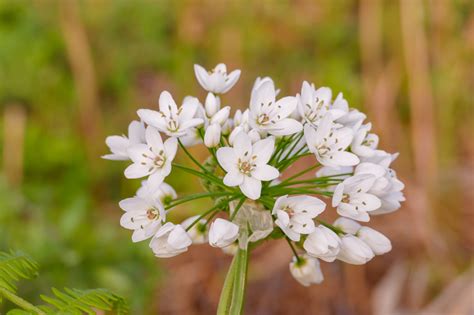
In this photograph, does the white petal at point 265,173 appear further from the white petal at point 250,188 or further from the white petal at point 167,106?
the white petal at point 167,106

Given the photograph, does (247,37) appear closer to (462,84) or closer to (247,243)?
(462,84)

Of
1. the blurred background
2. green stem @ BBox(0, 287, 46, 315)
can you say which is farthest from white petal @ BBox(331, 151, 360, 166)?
the blurred background

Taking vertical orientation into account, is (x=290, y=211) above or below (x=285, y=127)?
below

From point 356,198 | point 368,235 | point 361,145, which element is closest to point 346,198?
point 356,198

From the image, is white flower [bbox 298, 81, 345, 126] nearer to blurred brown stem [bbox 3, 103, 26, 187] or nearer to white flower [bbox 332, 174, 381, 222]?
white flower [bbox 332, 174, 381, 222]

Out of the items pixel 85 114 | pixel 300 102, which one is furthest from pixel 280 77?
pixel 300 102

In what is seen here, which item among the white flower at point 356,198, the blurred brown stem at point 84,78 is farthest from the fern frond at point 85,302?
the blurred brown stem at point 84,78

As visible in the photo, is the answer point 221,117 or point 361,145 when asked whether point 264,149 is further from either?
point 361,145

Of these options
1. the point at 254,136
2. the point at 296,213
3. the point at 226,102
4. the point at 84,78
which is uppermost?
the point at 84,78
